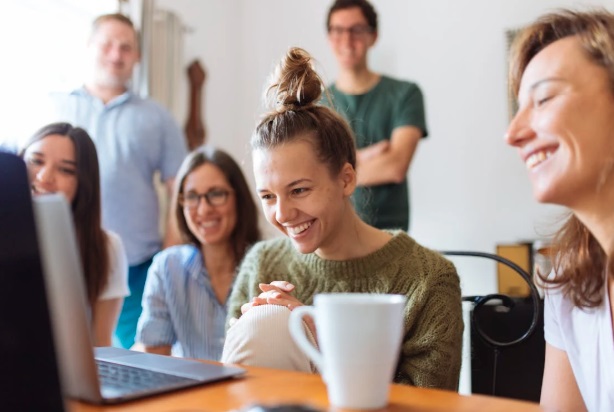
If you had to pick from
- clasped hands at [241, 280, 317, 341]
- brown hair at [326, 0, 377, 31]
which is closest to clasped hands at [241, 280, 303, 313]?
clasped hands at [241, 280, 317, 341]

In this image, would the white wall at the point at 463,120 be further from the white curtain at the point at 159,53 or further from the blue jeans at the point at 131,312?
the blue jeans at the point at 131,312

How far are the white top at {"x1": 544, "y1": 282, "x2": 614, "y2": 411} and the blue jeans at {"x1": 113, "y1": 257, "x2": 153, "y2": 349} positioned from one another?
1.71 m

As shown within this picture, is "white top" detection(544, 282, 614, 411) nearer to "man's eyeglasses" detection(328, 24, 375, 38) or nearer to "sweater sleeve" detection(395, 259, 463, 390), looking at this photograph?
"sweater sleeve" detection(395, 259, 463, 390)

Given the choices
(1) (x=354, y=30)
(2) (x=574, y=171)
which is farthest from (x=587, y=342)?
(1) (x=354, y=30)

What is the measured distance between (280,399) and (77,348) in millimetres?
215

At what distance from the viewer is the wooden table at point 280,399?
715 millimetres

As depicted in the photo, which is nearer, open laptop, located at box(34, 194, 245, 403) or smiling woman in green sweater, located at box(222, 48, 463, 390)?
open laptop, located at box(34, 194, 245, 403)

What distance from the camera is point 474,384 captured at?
1.44m

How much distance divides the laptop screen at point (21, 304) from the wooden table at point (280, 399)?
13cm

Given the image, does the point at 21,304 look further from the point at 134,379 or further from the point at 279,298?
the point at 279,298

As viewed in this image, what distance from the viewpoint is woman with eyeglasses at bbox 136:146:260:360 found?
1.96 m

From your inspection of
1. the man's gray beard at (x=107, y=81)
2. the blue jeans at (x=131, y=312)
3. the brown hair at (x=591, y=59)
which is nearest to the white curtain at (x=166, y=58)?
the man's gray beard at (x=107, y=81)

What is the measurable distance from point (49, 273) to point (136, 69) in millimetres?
2921

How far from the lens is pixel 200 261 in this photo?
80.5 inches
